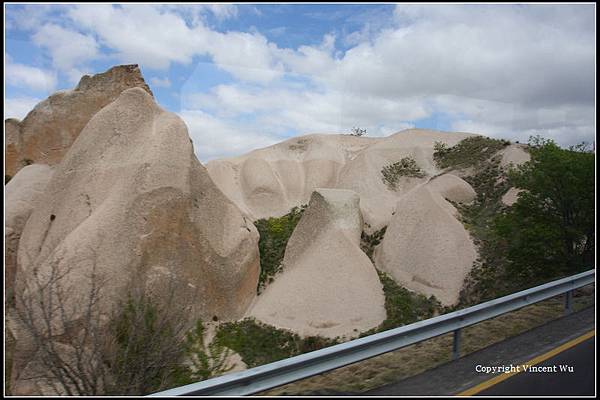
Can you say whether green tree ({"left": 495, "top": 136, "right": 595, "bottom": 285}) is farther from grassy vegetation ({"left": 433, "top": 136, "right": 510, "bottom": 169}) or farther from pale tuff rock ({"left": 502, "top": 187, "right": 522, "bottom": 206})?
grassy vegetation ({"left": 433, "top": 136, "right": 510, "bottom": 169})

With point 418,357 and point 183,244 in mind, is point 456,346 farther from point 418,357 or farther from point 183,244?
point 183,244

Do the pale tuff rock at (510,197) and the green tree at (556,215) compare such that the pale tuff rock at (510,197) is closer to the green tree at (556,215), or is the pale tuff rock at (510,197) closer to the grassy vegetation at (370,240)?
the grassy vegetation at (370,240)

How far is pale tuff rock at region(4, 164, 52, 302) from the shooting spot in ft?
53.2

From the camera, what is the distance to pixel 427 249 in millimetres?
20500

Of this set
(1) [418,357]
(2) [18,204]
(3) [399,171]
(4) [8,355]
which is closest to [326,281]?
(4) [8,355]

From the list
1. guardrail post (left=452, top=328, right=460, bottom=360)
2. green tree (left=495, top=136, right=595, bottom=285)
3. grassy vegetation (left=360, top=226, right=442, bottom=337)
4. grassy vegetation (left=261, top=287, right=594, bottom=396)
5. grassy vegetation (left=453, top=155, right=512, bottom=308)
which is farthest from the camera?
grassy vegetation (left=453, top=155, right=512, bottom=308)

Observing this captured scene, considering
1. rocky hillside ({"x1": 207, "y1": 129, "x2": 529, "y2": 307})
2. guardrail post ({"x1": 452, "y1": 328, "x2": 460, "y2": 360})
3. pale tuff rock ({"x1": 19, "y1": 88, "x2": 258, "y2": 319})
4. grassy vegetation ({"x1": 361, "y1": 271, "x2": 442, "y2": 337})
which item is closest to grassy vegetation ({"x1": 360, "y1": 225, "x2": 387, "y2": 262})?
rocky hillside ({"x1": 207, "y1": 129, "x2": 529, "y2": 307})

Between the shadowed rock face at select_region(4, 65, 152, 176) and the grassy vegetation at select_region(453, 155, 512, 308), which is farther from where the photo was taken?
the shadowed rock face at select_region(4, 65, 152, 176)

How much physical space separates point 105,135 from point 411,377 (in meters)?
14.4

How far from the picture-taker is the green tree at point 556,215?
13.6 metres

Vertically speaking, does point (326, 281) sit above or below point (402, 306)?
above

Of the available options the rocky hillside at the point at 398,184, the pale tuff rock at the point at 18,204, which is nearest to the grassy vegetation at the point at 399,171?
the rocky hillside at the point at 398,184

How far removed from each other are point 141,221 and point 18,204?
218 inches

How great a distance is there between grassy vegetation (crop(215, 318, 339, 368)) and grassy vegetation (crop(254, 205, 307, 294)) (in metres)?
2.73
